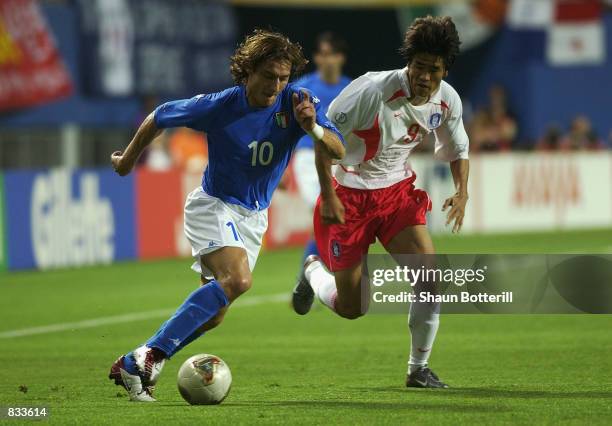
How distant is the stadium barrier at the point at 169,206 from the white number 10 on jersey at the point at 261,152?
546 centimetres

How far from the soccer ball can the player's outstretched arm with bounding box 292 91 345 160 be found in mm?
1357

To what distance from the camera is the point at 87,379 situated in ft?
30.7

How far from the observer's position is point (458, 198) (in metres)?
8.76

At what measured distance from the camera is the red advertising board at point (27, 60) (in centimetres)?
2316

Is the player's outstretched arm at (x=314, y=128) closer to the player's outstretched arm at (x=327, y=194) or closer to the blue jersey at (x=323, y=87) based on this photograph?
the player's outstretched arm at (x=327, y=194)

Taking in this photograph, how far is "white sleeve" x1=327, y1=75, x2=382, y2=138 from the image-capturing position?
28.5 ft

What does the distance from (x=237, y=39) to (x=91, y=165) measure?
14.4ft

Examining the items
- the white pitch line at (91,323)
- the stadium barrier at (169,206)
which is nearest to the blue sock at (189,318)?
the white pitch line at (91,323)

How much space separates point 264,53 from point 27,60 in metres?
16.4

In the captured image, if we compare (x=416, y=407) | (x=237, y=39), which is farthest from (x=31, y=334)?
(x=237, y=39)

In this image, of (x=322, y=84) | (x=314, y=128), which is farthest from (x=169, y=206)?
(x=314, y=128)

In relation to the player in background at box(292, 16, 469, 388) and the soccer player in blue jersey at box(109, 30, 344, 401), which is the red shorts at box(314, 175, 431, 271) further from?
the soccer player in blue jersey at box(109, 30, 344, 401)

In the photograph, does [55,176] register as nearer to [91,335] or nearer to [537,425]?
[91,335]

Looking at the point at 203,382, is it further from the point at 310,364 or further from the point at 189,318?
the point at 310,364
